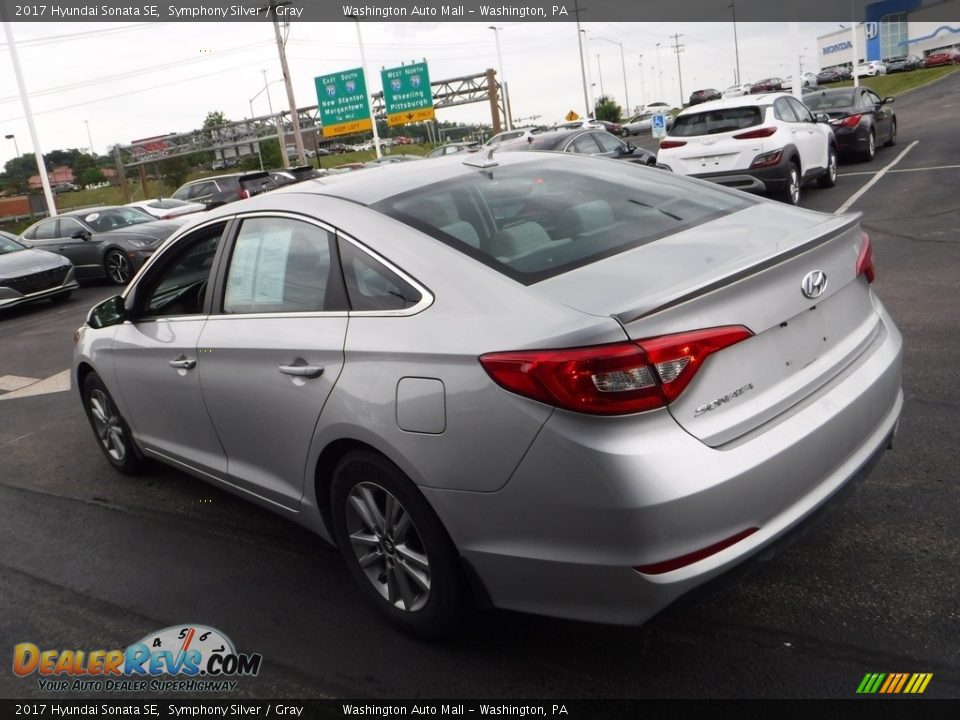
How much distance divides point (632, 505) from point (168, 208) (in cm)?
2033

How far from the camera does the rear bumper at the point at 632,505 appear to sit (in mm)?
2322

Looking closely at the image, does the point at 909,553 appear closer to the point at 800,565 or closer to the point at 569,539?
the point at 800,565

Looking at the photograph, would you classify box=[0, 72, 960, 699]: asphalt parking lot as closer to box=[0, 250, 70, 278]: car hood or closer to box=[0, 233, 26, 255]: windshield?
box=[0, 250, 70, 278]: car hood

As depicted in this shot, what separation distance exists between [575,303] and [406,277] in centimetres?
64

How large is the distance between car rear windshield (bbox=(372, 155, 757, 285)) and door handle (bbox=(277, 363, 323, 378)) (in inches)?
23.8

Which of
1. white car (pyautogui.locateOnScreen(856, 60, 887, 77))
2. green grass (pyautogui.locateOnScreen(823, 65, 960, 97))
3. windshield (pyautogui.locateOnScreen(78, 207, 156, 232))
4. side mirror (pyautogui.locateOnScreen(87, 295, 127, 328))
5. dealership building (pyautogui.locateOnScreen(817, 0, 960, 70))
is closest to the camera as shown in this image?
side mirror (pyautogui.locateOnScreen(87, 295, 127, 328))

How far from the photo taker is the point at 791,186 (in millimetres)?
12453

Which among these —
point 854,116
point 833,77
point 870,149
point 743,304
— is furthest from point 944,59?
point 743,304

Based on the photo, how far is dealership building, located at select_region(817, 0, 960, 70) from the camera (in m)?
103

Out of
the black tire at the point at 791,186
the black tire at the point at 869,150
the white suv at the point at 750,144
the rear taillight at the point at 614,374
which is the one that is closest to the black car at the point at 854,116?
the black tire at the point at 869,150

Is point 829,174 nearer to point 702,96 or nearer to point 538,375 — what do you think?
point 538,375

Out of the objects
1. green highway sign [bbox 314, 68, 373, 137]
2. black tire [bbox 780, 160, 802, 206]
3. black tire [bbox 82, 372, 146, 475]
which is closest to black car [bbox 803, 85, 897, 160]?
black tire [bbox 780, 160, 802, 206]

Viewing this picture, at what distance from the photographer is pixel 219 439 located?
12.6 ft

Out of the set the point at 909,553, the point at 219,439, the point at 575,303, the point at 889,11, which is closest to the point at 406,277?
the point at 575,303
